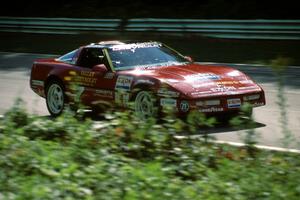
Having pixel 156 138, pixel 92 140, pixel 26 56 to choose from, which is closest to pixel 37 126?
pixel 92 140

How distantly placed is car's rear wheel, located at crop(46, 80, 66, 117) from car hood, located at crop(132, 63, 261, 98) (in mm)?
2091

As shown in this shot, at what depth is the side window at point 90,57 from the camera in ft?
37.7

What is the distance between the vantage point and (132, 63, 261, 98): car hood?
9.80 m

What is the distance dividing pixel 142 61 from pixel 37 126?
3.52 m

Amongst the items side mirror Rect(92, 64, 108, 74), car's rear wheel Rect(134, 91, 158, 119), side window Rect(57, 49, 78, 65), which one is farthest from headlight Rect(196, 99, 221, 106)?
side window Rect(57, 49, 78, 65)

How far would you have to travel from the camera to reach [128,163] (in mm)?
6441

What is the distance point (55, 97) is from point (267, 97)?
4.00 metres

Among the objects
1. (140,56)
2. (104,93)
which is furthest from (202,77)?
(104,93)

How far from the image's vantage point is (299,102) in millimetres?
12367

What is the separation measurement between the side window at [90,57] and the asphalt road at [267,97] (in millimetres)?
1035

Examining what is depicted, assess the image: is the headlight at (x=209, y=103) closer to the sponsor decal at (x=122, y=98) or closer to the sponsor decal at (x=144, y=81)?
the sponsor decal at (x=144, y=81)
